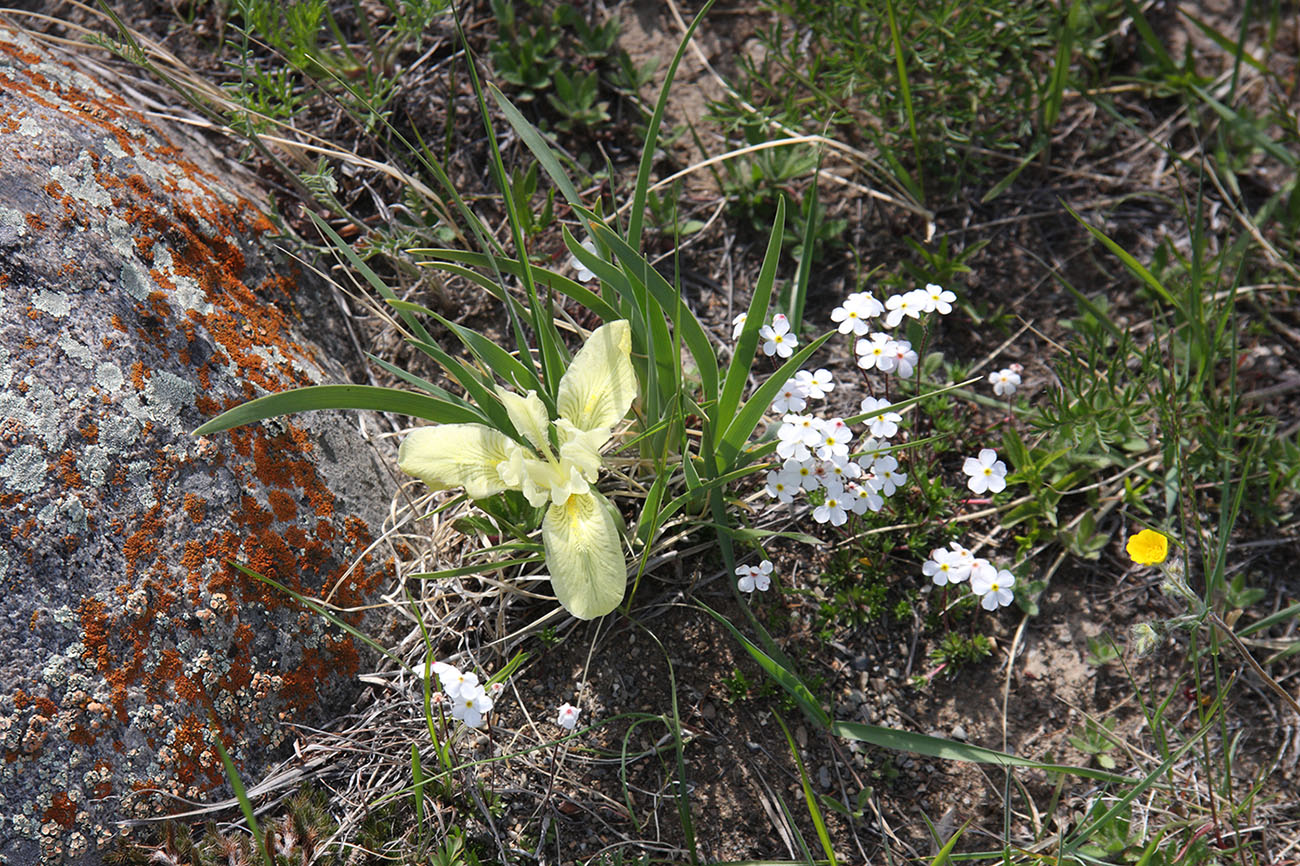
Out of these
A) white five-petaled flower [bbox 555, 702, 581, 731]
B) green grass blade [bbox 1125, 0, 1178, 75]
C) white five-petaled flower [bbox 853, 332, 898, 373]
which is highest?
green grass blade [bbox 1125, 0, 1178, 75]

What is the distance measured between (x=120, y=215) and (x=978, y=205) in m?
2.45

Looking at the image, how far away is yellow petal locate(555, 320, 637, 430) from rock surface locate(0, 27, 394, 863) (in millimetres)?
724

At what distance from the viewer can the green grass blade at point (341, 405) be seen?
64.9 inches

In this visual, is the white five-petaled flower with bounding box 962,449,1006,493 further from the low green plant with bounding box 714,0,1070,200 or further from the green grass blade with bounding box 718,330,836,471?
the low green plant with bounding box 714,0,1070,200

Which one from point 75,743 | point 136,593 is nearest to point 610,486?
point 136,593

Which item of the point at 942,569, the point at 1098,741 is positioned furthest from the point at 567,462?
the point at 1098,741

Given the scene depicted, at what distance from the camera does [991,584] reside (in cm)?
199

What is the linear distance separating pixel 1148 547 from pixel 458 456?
4.95ft

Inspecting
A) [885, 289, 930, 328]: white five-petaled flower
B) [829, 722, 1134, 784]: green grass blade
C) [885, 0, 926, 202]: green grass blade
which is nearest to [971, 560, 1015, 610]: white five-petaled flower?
[829, 722, 1134, 784]: green grass blade

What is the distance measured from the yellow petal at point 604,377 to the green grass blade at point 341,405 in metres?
0.22

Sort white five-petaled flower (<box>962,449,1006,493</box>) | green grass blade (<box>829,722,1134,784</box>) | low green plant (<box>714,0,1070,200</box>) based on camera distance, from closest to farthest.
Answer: green grass blade (<box>829,722,1134,784</box>), white five-petaled flower (<box>962,449,1006,493</box>), low green plant (<box>714,0,1070,200</box>)

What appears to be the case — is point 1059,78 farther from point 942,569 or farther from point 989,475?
point 942,569

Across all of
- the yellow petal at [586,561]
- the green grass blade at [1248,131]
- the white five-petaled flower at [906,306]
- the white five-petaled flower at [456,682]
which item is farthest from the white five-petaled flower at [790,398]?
the green grass blade at [1248,131]

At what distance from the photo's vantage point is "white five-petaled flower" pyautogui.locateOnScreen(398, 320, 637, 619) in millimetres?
1779
